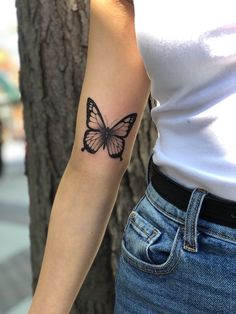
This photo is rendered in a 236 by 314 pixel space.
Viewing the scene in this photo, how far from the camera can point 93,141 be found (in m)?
1.31

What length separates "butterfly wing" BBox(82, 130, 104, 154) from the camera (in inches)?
51.2

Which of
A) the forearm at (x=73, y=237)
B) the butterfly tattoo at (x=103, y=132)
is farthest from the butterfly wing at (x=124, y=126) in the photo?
the forearm at (x=73, y=237)

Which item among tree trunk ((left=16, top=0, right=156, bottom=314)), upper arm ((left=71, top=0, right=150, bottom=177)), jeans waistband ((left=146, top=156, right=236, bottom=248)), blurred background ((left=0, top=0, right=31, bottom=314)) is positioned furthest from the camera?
blurred background ((left=0, top=0, right=31, bottom=314))

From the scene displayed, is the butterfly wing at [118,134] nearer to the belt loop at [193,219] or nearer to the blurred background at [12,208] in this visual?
the belt loop at [193,219]

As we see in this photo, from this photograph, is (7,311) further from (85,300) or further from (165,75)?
(165,75)

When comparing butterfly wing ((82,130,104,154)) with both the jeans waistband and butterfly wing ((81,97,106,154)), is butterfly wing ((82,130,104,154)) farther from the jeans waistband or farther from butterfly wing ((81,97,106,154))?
the jeans waistband

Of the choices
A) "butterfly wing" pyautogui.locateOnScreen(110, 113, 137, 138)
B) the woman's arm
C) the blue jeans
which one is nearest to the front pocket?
the blue jeans

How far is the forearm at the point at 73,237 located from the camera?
1252 mm

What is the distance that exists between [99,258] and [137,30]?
1.14 metres

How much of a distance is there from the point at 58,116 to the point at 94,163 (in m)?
0.77

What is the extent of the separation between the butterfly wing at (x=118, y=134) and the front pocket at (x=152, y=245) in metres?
0.18

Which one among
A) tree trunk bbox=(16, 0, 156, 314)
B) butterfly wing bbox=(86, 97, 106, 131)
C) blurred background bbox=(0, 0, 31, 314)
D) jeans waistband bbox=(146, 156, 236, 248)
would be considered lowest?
blurred background bbox=(0, 0, 31, 314)

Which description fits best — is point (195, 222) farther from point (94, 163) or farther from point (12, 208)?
point (12, 208)

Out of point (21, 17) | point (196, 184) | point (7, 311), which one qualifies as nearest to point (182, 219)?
point (196, 184)
